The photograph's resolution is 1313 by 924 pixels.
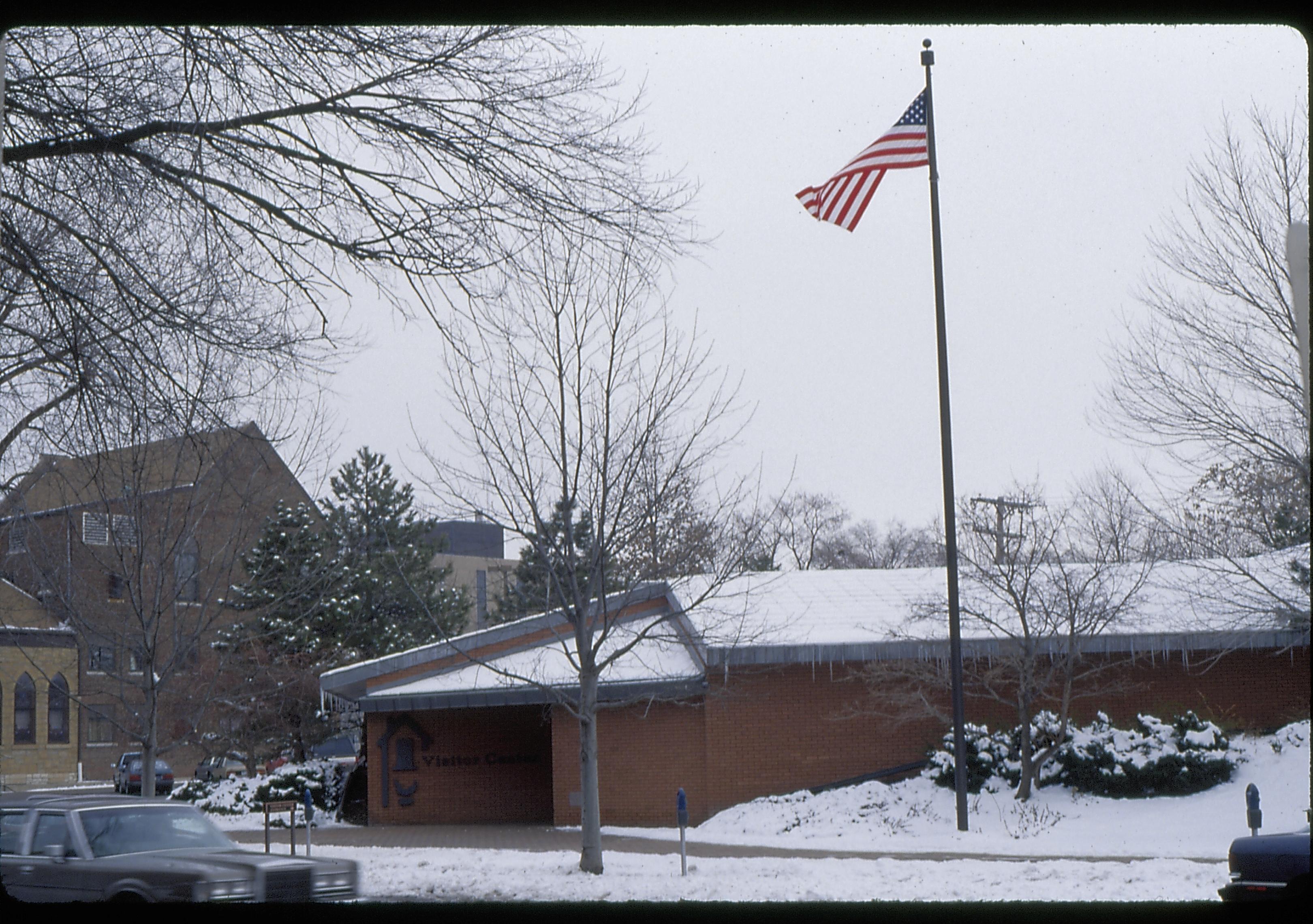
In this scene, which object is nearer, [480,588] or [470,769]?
[470,769]

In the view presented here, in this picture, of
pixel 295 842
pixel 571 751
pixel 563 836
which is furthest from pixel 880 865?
pixel 295 842

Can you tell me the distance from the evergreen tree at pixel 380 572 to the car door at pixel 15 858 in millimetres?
13285

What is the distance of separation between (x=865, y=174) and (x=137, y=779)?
28.7 meters

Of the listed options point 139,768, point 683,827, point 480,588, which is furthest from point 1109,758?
point 480,588

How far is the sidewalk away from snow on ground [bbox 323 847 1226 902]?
0.91 meters

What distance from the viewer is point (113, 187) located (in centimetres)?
996

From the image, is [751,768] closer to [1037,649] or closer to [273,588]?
[1037,649]

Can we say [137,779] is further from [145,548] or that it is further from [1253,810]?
[1253,810]

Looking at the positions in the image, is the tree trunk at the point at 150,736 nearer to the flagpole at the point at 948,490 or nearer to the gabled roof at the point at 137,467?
the gabled roof at the point at 137,467

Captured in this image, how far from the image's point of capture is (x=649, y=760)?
23359mm

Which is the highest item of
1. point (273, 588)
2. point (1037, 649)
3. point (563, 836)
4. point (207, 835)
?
point (273, 588)

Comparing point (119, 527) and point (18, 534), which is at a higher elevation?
point (119, 527)

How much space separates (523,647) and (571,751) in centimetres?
240

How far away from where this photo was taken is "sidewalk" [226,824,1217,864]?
17484mm
